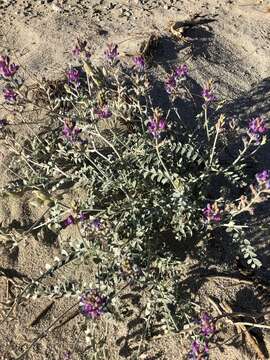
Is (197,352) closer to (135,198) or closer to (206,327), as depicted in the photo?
(206,327)

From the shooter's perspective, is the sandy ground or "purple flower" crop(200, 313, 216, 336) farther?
the sandy ground

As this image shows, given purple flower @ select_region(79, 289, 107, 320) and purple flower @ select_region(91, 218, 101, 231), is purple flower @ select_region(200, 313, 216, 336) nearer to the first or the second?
purple flower @ select_region(79, 289, 107, 320)

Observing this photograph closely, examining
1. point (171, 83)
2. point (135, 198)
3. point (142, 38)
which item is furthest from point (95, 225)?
point (142, 38)

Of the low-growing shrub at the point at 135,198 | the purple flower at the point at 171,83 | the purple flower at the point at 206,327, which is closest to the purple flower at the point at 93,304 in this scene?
the low-growing shrub at the point at 135,198

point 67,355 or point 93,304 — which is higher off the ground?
point 93,304

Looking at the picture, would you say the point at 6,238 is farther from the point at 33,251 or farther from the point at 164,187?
the point at 164,187

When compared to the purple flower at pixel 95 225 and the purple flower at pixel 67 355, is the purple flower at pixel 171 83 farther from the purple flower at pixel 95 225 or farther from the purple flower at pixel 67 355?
the purple flower at pixel 67 355

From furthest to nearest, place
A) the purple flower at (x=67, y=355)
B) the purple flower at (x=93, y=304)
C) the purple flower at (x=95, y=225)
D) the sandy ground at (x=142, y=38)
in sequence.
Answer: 1. the sandy ground at (x=142, y=38)
2. the purple flower at (x=67, y=355)
3. the purple flower at (x=95, y=225)
4. the purple flower at (x=93, y=304)

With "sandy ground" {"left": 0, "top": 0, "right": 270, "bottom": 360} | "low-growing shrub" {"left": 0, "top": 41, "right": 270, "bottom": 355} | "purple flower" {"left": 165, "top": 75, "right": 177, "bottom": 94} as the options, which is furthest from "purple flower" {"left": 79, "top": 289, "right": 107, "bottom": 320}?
"purple flower" {"left": 165, "top": 75, "right": 177, "bottom": 94}
